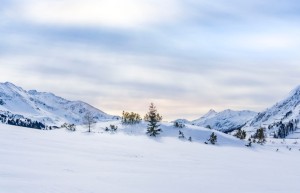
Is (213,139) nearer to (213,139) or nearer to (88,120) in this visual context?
(213,139)

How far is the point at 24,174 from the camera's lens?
2172 centimetres

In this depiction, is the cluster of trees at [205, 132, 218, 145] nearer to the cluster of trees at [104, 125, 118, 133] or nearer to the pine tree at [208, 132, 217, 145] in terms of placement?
the pine tree at [208, 132, 217, 145]

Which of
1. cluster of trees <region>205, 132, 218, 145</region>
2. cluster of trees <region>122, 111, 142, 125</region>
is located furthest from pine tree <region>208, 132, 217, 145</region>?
cluster of trees <region>122, 111, 142, 125</region>

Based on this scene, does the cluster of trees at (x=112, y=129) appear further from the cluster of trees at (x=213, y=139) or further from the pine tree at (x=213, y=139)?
the pine tree at (x=213, y=139)

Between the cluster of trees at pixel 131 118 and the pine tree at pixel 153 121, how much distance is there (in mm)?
2977

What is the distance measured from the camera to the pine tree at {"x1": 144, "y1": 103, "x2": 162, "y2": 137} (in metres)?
93.3

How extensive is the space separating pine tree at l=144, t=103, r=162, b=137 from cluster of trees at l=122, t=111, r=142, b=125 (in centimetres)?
298

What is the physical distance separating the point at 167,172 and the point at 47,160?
29.6 feet

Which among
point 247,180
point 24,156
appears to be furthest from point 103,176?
point 247,180

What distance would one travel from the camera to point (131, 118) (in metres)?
104

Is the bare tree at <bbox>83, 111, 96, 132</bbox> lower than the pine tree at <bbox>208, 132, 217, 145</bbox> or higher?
higher

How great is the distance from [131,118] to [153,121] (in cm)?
1069

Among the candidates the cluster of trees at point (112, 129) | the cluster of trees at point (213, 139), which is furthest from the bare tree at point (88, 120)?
the cluster of trees at point (213, 139)

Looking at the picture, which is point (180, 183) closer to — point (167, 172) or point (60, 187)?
point (167, 172)
